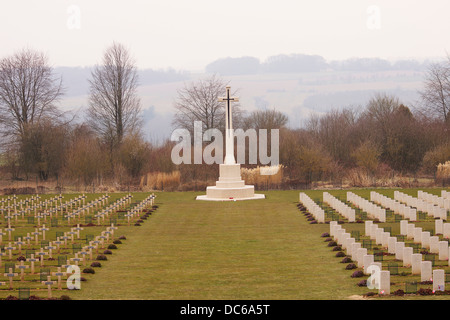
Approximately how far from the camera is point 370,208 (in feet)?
90.0

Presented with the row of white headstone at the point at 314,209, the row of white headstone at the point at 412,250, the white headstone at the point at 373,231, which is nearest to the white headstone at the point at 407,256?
the row of white headstone at the point at 412,250

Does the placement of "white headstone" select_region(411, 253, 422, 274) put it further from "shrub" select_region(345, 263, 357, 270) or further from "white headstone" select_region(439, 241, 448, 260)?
"white headstone" select_region(439, 241, 448, 260)

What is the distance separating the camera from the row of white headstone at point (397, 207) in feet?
83.9

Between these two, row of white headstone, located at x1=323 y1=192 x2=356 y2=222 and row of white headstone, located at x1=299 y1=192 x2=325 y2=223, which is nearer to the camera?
row of white headstone, located at x1=323 y1=192 x2=356 y2=222

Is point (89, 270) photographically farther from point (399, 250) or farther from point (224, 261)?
point (399, 250)

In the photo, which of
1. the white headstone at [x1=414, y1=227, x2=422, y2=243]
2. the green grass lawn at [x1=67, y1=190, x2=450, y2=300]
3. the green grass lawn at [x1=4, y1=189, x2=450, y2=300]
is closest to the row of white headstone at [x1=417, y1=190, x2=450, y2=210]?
the green grass lawn at [x1=4, y1=189, x2=450, y2=300]

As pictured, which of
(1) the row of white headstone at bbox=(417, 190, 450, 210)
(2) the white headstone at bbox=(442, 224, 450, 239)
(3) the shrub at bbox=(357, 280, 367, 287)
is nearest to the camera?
(3) the shrub at bbox=(357, 280, 367, 287)

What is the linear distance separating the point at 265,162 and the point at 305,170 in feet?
10.2

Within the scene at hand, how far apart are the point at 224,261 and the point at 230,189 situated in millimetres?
17451

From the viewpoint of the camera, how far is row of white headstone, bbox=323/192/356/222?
85.0ft

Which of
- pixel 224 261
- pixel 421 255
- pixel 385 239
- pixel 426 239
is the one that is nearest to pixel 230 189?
pixel 385 239

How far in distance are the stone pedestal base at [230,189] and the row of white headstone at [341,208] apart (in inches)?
186

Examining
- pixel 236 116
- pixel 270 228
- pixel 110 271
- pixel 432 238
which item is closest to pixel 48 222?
pixel 270 228

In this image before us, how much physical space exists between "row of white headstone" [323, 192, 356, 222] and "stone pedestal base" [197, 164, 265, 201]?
4.72 metres
